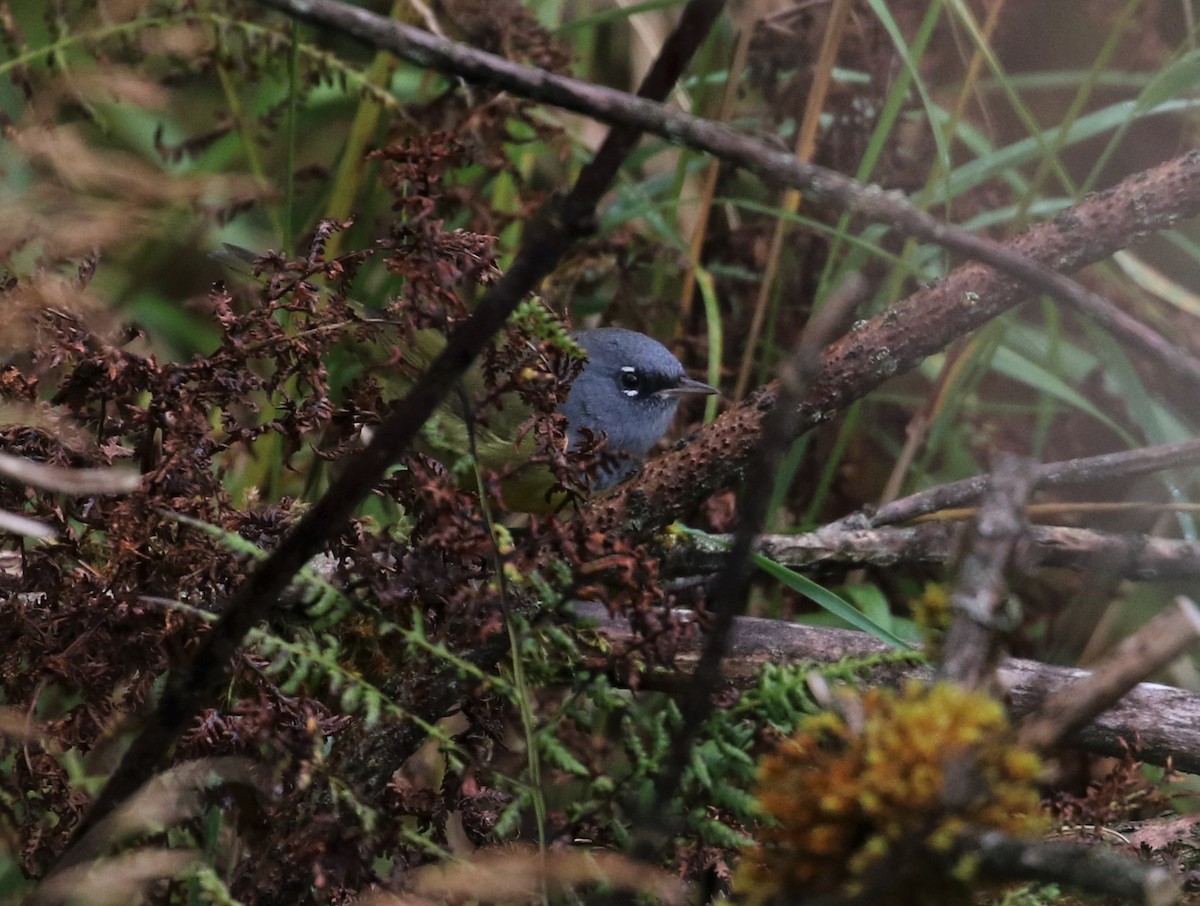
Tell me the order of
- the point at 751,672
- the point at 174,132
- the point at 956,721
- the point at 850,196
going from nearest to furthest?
the point at 956,721
the point at 850,196
the point at 751,672
the point at 174,132

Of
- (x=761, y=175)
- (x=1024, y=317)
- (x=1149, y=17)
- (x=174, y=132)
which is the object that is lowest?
(x=761, y=175)

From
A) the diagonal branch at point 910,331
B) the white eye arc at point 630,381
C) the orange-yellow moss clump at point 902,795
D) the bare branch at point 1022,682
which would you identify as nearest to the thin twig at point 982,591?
the orange-yellow moss clump at point 902,795

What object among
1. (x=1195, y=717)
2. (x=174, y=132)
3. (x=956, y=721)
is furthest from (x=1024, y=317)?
(x=956, y=721)

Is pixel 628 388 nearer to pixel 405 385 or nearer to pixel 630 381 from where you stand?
pixel 630 381

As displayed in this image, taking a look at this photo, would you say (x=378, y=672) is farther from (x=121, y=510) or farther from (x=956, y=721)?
(x=956, y=721)

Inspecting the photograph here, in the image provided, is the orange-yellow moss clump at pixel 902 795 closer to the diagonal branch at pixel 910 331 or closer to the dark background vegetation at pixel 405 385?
the dark background vegetation at pixel 405 385

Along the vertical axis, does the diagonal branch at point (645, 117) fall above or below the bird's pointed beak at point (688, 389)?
below

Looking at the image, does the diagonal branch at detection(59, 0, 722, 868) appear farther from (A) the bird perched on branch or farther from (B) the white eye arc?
(B) the white eye arc

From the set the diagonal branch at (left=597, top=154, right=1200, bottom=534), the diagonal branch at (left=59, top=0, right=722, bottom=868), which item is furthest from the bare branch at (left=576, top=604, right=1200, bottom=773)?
the diagonal branch at (left=59, top=0, right=722, bottom=868)
